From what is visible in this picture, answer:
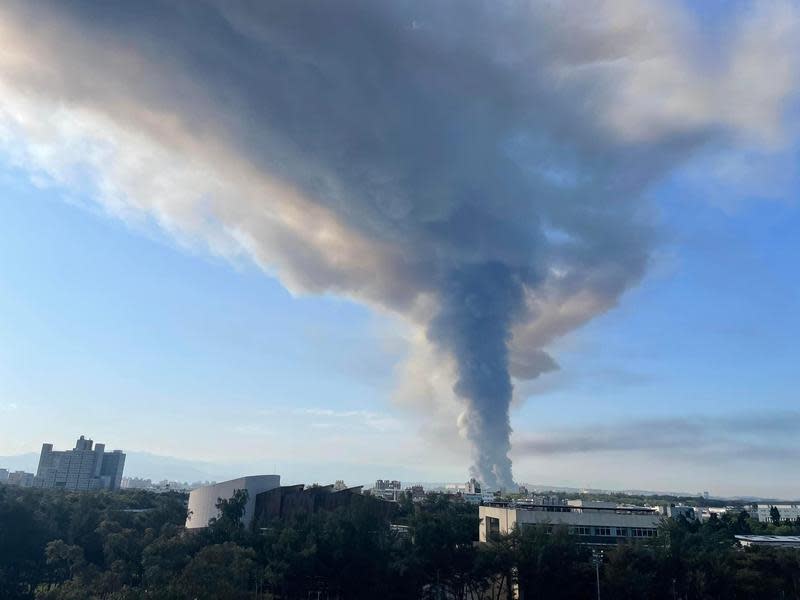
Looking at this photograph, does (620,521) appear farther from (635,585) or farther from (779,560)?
(635,585)

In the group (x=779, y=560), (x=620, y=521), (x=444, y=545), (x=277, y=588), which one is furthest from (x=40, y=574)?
(x=779, y=560)

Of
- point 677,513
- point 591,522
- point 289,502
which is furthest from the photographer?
point 677,513

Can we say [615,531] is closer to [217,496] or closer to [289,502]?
[289,502]

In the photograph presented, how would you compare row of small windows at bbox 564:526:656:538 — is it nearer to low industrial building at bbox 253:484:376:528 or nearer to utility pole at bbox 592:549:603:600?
utility pole at bbox 592:549:603:600

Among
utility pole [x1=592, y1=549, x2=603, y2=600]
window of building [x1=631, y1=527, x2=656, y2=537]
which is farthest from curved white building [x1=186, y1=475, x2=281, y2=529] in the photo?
window of building [x1=631, y1=527, x2=656, y2=537]

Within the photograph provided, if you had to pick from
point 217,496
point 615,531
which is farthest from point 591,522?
point 217,496

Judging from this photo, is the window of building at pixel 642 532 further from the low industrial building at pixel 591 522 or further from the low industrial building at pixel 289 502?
the low industrial building at pixel 289 502

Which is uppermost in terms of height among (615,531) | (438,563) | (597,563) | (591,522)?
(591,522)

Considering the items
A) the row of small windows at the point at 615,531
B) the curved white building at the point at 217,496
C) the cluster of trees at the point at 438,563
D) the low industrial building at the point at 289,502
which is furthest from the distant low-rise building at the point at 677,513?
the curved white building at the point at 217,496
